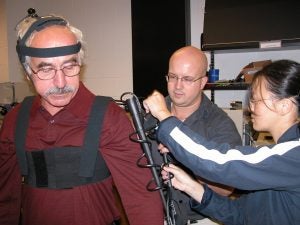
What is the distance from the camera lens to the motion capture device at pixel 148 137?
993 mm

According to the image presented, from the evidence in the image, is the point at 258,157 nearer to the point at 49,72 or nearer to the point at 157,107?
the point at 157,107

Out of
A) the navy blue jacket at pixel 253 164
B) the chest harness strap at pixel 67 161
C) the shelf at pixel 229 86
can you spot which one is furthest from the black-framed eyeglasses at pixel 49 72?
the shelf at pixel 229 86

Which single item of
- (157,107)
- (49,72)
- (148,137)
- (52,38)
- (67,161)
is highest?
(52,38)

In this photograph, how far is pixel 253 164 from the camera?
0.99 m

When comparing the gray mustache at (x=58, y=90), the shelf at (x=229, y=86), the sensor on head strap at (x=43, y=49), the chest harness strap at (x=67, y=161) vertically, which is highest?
the sensor on head strap at (x=43, y=49)

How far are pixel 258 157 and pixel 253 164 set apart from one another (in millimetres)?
35

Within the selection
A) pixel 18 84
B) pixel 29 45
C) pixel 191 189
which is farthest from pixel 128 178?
pixel 18 84

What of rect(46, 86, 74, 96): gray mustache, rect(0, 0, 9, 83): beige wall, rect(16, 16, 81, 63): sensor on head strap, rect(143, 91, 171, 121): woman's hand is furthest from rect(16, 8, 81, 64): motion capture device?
rect(0, 0, 9, 83): beige wall

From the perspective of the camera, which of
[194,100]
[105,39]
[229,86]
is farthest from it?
[105,39]

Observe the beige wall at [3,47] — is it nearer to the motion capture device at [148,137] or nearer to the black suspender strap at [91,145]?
the black suspender strap at [91,145]

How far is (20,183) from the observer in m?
1.31

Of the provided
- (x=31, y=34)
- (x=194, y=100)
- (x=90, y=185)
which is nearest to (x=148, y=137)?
(x=90, y=185)

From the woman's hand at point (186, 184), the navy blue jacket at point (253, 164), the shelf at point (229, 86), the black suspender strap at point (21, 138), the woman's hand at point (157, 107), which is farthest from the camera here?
the shelf at point (229, 86)

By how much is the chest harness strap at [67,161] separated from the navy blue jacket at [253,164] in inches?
10.2
